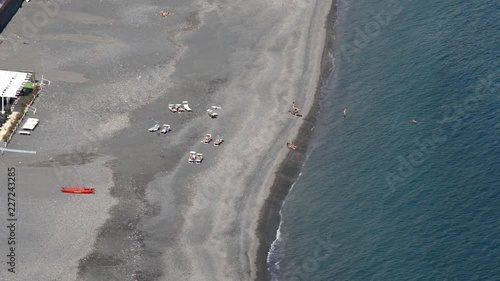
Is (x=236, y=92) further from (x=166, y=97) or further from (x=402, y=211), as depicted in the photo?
(x=402, y=211)

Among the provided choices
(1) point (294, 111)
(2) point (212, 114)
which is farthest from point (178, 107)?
(1) point (294, 111)

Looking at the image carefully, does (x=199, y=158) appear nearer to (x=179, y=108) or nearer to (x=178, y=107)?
(x=179, y=108)

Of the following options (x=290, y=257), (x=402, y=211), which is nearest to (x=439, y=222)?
(x=402, y=211)

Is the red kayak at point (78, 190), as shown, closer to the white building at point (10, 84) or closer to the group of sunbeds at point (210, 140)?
the white building at point (10, 84)

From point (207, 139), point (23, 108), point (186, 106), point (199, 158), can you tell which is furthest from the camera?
point (186, 106)

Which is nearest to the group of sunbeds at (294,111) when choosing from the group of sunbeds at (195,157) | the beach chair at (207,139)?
the beach chair at (207,139)

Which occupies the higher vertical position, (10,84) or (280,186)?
(10,84)

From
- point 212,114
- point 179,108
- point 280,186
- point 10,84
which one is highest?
point 10,84
